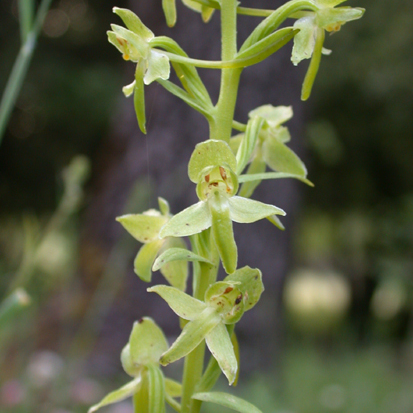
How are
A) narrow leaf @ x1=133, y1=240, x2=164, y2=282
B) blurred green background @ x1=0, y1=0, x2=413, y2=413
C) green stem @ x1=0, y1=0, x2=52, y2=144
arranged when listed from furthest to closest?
blurred green background @ x1=0, y1=0, x2=413, y2=413
green stem @ x1=0, y1=0, x2=52, y2=144
narrow leaf @ x1=133, y1=240, x2=164, y2=282

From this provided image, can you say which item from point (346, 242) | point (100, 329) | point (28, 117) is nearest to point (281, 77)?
point (100, 329)

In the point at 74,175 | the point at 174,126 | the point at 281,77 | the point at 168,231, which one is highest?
the point at 281,77

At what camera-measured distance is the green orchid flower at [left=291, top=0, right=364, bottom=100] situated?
31.6 inches

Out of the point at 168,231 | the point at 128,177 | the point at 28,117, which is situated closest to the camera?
the point at 168,231

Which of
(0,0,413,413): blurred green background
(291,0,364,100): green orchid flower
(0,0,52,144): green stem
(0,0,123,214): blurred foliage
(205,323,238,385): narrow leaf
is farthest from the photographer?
(0,0,123,214): blurred foliage

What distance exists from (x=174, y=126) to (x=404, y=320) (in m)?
6.50

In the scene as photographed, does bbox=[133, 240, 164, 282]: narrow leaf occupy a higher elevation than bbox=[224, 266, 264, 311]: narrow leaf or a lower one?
higher

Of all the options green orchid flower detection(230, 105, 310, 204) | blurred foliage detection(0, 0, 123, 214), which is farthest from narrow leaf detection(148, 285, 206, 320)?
blurred foliage detection(0, 0, 123, 214)

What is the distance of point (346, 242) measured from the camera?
31.4 ft

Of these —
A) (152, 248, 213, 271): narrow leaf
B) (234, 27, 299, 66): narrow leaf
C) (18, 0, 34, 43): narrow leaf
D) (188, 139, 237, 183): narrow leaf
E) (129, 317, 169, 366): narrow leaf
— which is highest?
(18, 0, 34, 43): narrow leaf

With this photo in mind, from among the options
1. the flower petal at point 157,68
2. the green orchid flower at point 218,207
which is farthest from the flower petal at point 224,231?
the flower petal at point 157,68

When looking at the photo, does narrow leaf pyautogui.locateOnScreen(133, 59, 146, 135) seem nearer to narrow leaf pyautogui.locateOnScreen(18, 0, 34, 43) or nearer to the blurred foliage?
narrow leaf pyautogui.locateOnScreen(18, 0, 34, 43)

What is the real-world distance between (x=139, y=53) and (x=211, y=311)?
0.45m

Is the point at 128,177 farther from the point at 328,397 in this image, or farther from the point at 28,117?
the point at 28,117
